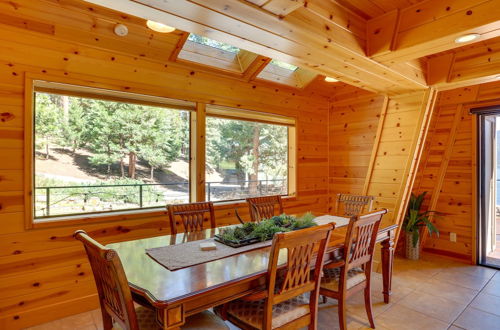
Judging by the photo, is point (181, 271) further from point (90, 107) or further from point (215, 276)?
point (90, 107)

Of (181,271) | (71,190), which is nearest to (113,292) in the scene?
(181,271)

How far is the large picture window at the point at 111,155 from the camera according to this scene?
2961 mm

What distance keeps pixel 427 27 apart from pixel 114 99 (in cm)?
284

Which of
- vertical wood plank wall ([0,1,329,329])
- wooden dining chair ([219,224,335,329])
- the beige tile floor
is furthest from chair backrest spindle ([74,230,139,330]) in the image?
vertical wood plank wall ([0,1,329,329])

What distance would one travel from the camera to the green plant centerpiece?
197cm

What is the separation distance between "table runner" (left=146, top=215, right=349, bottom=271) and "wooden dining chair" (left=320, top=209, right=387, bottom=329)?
22.2 inches

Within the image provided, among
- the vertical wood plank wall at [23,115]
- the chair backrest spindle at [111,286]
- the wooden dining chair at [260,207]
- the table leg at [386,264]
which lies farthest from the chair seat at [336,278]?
the vertical wood plank wall at [23,115]

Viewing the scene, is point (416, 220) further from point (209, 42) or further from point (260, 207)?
point (209, 42)

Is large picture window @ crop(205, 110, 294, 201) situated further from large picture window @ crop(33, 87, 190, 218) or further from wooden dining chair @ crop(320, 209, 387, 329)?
wooden dining chair @ crop(320, 209, 387, 329)

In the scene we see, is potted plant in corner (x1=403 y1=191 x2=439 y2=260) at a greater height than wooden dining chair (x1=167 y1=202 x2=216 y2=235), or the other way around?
wooden dining chair (x1=167 y1=202 x2=216 y2=235)

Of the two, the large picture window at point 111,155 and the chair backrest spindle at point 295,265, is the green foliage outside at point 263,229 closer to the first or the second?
the chair backrest spindle at point 295,265

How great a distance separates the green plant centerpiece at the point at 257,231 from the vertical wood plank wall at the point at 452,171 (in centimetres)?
273

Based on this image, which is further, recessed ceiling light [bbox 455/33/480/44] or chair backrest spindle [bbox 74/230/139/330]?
recessed ceiling light [bbox 455/33/480/44]

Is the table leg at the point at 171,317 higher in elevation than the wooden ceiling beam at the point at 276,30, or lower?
lower
